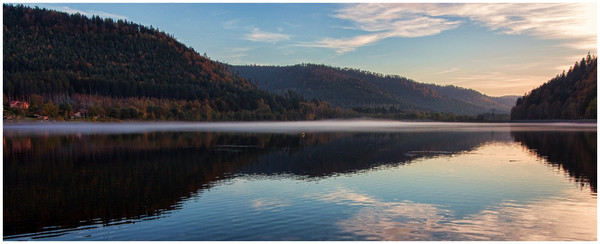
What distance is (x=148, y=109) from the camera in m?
156

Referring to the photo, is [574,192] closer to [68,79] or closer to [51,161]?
[51,161]

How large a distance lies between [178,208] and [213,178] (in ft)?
23.2

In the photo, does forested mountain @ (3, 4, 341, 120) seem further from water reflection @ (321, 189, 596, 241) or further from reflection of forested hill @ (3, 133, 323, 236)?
water reflection @ (321, 189, 596, 241)

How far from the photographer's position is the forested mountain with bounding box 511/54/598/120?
14425 centimetres

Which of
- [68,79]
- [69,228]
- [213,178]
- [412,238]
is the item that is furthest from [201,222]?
[68,79]

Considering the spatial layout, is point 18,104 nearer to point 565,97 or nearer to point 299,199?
point 299,199

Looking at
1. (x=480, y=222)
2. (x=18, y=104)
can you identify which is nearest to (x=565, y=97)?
(x=18, y=104)

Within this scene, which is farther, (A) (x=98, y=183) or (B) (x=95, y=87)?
(B) (x=95, y=87)

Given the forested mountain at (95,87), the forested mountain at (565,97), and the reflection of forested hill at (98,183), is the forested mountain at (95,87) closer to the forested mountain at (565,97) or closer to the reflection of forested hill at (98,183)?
the forested mountain at (565,97)

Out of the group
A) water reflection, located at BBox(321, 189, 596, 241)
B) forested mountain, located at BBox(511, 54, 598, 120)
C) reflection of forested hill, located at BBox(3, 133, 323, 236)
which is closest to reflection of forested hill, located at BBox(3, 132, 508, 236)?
reflection of forested hill, located at BBox(3, 133, 323, 236)

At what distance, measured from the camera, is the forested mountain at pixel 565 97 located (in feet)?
473

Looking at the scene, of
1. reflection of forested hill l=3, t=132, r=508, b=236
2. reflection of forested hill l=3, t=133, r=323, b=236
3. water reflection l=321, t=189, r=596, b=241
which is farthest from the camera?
reflection of forested hill l=3, t=132, r=508, b=236

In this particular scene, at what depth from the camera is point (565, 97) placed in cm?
16288

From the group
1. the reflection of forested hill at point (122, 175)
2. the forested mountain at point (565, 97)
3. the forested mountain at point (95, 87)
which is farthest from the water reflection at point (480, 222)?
the forested mountain at point (95, 87)
